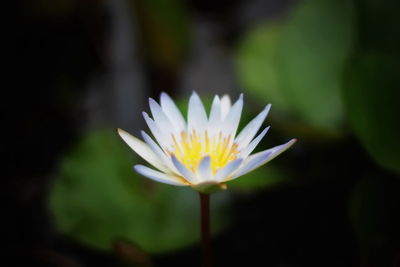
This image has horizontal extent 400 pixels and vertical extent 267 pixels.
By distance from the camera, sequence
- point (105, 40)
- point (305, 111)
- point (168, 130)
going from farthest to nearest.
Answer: point (105, 40) → point (305, 111) → point (168, 130)

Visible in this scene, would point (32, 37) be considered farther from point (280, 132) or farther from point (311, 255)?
point (311, 255)

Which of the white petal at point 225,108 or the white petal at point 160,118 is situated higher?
the white petal at point 225,108

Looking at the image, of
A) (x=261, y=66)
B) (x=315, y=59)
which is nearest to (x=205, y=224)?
(x=315, y=59)

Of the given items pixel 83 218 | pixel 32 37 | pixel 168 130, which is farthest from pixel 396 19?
pixel 32 37

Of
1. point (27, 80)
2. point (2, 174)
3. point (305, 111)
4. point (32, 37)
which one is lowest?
point (2, 174)

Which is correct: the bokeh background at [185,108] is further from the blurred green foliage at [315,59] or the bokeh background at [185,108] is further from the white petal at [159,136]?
the white petal at [159,136]

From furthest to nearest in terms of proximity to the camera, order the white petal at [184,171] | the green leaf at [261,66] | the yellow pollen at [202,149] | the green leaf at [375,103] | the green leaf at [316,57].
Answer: the green leaf at [261,66]
the green leaf at [316,57]
the green leaf at [375,103]
the yellow pollen at [202,149]
the white petal at [184,171]

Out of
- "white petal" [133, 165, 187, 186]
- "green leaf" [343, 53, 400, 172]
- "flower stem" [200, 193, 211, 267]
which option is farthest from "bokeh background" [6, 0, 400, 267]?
"white petal" [133, 165, 187, 186]

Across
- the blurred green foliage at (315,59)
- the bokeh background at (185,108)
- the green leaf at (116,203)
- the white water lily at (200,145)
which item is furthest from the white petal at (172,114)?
the blurred green foliage at (315,59)

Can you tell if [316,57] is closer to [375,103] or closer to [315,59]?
[315,59]
